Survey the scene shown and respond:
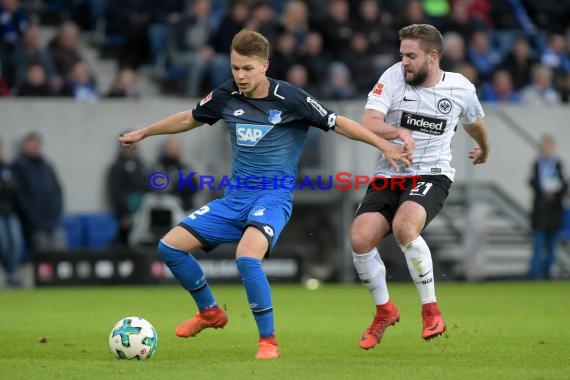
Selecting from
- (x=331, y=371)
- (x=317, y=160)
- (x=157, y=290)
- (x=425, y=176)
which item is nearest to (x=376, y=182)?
(x=425, y=176)

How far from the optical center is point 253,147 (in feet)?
29.1

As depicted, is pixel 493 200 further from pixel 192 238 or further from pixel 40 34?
pixel 192 238

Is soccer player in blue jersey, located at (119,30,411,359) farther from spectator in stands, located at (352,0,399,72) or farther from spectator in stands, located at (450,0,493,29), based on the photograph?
spectator in stands, located at (450,0,493,29)

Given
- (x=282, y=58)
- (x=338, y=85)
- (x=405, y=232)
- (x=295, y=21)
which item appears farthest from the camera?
(x=295, y=21)

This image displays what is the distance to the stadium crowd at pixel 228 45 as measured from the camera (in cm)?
1964

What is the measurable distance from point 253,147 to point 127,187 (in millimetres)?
10734

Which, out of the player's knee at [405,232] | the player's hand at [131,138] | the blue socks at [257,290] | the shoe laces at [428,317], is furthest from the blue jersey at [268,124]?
the shoe laces at [428,317]

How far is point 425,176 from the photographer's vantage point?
953 cm

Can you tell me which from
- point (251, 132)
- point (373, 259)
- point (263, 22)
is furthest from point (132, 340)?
point (263, 22)

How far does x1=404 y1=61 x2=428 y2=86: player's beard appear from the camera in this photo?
30.8 feet

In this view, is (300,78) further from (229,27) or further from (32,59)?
(32,59)

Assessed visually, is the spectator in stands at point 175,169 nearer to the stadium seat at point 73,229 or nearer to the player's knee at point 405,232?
the stadium seat at point 73,229

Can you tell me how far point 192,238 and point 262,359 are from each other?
111 cm

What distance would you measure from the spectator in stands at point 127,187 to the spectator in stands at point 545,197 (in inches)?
253
